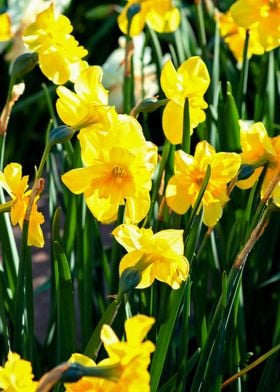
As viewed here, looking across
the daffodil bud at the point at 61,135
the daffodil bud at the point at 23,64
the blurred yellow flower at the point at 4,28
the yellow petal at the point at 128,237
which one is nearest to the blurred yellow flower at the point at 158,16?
the blurred yellow flower at the point at 4,28

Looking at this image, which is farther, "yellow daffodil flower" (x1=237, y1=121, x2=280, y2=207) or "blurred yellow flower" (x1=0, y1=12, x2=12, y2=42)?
"blurred yellow flower" (x1=0, y1=12, x2=12, y2=42)

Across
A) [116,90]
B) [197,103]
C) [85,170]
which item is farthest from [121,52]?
[85,170]

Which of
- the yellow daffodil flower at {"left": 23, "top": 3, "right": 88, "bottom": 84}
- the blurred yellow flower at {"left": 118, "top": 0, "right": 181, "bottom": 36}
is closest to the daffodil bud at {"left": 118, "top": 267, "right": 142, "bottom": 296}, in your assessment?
the yellow daffodil flower at {"left": 23, "top": 3, "right": 88, "bottom": 84}

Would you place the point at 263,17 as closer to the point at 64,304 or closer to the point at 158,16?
the point at 158,16

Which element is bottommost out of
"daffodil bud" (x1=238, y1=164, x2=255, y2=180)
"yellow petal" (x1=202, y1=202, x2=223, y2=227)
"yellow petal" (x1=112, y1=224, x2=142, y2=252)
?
"yellow petal" (x1=202, y1=202, x2=223, y2=227)

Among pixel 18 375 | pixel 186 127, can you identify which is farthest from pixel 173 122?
pixel 18 375

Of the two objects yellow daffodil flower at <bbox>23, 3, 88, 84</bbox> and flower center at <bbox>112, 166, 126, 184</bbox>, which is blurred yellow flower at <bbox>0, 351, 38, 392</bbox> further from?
yellow daffodil flower at <bbox>23, 3, 88, 84</bbox>

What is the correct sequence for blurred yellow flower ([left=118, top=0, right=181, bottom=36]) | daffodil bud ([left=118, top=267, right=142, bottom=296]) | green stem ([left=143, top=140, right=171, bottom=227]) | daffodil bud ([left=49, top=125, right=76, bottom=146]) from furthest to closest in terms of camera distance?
1. blurred yellow flower ([left=118, top=0, right=181, bottom=36])
2. green stem ([left=143, top=140, right=171, bottom=227])
3. daffodil bud ([left=49, top=125, right=76, bottom=146])
4. daffodil bud ([left=118, top=267, right=142, bottom=296])

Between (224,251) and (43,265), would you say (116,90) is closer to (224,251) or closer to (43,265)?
(43,265)
